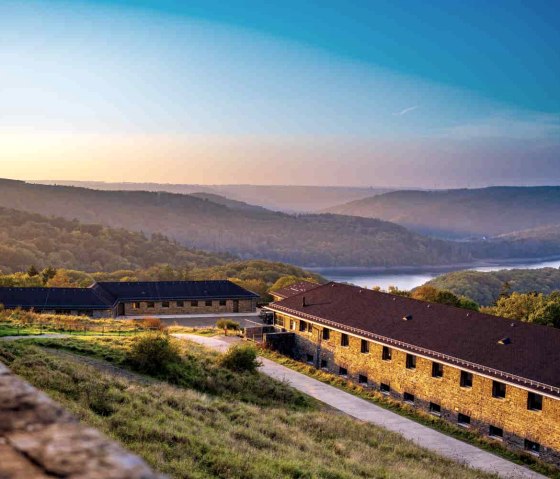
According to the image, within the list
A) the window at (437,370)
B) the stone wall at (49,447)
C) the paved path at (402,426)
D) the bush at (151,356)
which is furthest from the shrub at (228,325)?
the stone wall at (49,447)

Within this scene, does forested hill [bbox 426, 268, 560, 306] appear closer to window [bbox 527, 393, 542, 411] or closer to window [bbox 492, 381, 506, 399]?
window [bbox 492, 381, 506, 399]

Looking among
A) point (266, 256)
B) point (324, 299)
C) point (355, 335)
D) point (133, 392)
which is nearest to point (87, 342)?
point (133, 392)

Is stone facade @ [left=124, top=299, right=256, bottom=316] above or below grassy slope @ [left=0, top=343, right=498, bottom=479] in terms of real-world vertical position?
below

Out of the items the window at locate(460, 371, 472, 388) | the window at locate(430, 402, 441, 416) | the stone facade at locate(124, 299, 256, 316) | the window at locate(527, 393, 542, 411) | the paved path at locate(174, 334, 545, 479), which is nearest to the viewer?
the paved path at locate(174, 334, 545, 479)

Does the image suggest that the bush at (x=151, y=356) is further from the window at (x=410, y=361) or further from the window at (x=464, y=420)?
the window at (x=464, y=420)

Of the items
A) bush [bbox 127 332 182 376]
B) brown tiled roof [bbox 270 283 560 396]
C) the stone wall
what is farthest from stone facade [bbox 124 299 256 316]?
the stone wall

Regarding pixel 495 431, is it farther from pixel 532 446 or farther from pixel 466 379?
pixel 466 379

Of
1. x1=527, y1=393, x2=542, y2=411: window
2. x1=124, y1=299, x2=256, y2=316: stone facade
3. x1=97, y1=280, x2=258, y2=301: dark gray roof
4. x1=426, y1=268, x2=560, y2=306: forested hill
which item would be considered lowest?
x1=426, y1=268, x2=560, y2=306: forested hill

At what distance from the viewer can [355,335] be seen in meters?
33.1

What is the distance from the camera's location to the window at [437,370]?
28141 mm

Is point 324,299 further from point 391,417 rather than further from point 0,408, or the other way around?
point 0,408

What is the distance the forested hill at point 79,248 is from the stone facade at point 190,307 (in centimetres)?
6491

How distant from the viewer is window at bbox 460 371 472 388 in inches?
1053

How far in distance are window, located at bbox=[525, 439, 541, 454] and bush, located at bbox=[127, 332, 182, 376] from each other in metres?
14.4
